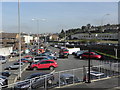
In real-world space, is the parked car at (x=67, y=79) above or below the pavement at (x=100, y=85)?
above

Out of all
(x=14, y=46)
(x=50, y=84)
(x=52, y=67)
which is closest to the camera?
(x=50, y=84)

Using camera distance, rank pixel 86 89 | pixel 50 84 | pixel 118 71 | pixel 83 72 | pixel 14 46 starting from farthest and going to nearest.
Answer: pixel 14 46
pixel 118 71
pixel 83 72
pixel 50 84
pixel 86 89

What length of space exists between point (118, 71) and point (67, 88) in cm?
523

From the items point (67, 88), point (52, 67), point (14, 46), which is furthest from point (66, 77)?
point (14, 46)

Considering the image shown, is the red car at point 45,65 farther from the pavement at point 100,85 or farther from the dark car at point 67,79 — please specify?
the pavement at point 100,85

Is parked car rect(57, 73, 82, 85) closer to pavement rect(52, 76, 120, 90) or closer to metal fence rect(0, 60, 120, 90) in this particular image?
metal fence rect(0, 60, 120, 90)

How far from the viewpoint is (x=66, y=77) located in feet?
35.0

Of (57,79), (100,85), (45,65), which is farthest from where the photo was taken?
(45,65)

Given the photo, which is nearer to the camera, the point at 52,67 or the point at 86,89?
the point at 86,89

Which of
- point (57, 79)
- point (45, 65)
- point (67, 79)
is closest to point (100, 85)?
point (67, 79)

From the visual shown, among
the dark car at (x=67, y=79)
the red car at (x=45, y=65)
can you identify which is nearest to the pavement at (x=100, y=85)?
the dark car at (x=67, y=79)

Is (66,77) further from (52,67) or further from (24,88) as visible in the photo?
(52,67)

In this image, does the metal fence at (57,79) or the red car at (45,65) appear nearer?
the metal fence at (57,79)

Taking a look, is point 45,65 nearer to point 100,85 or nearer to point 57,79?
point 57,79
